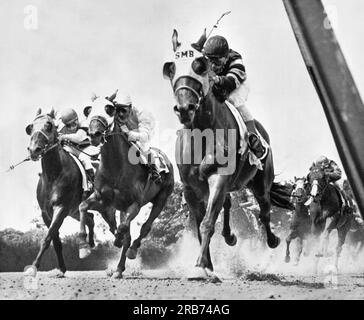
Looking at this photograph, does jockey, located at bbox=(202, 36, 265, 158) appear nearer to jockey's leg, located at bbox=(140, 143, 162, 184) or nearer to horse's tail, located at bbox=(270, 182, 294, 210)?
horse's tail, located at bbox=(270, 182, 294, 210)

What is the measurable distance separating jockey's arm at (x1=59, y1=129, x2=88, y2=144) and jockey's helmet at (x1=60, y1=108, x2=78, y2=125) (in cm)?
13

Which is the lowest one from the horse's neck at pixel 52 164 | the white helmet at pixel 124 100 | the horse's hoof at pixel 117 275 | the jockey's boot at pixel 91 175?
the horse's hoof at pixel 117 275

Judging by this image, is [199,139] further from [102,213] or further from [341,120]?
[341,120]

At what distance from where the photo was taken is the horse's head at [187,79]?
3.45 m

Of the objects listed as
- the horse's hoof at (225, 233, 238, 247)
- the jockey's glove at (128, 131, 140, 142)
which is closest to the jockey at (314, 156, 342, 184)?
the horse's hoof at (225, 233, 238, 247)

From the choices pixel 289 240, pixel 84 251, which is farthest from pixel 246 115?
pixel 84 251

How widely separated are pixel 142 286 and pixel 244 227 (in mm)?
881

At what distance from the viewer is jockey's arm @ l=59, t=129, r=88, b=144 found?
4.81m

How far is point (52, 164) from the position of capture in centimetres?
464

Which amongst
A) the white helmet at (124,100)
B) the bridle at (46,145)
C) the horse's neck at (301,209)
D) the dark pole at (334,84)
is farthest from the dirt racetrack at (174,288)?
the dark pole at (334,84)

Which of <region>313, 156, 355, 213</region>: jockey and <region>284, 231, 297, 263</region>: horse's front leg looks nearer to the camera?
<region>284, 231, 297, 263</region>: horse's front leg

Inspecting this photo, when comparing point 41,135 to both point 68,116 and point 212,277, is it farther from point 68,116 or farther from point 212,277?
point 212,277

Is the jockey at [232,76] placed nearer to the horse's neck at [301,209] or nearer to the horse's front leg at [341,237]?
the horse's neck at [301,209]

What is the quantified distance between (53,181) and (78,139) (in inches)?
15.2
